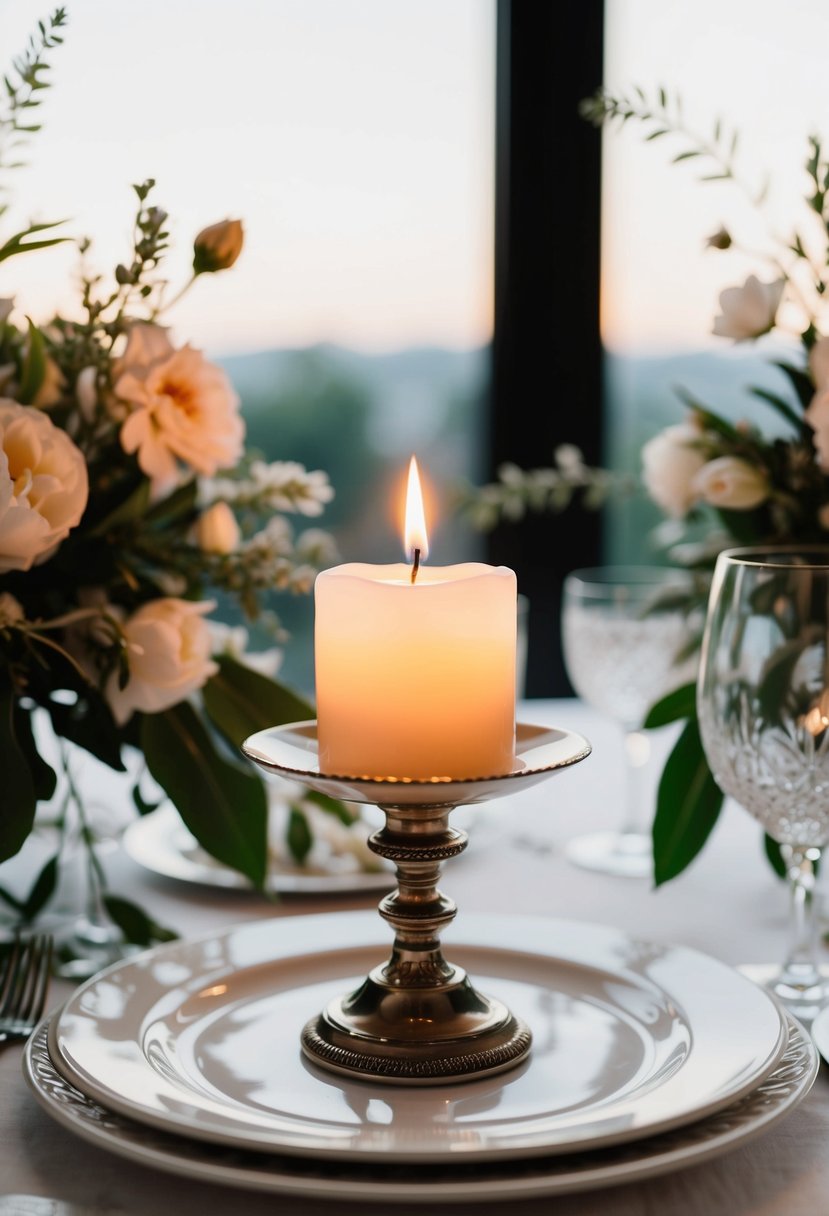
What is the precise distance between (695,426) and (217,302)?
1336 millimetres

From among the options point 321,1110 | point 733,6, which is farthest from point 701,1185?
point 733,6

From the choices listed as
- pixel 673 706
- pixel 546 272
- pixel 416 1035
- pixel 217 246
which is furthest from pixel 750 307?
pixel 546 272

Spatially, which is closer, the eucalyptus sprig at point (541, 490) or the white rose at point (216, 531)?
the white rose at point (216, 531)

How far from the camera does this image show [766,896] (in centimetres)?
105

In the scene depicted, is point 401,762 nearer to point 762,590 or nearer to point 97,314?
point 762,590

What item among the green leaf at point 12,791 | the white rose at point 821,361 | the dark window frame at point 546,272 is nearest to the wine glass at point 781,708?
the white rose at point 821,361

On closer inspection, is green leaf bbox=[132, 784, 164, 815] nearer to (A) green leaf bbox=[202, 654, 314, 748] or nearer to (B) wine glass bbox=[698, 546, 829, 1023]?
(A) green leaf bbox=[202, 654, 314, 748]

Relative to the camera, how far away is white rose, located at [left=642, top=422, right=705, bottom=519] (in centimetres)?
116

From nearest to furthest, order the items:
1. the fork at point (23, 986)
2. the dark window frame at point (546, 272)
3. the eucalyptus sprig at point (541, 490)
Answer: the fork at point (23, 986) < the eucalyptus sprig at point (541, 490) < the dark window frame at point (546, 272)

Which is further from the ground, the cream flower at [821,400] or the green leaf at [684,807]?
the cream flower at [821,400]

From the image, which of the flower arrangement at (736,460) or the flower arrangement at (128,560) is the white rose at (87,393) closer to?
the flower arrangement at (128,560)

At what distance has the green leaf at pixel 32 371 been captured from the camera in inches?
35.4

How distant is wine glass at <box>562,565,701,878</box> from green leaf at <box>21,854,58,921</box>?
0.42 metres

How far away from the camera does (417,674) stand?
24.6 inches
